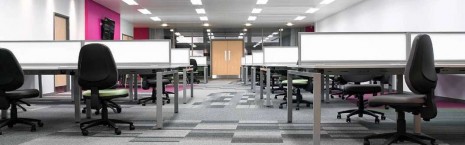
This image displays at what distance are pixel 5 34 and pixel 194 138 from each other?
444cm

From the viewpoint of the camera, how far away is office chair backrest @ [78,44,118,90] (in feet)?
10.5

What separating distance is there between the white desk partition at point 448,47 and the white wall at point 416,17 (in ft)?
3.41

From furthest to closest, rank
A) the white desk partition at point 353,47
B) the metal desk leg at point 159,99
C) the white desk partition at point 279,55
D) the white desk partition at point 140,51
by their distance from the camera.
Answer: the white desk partition at point 279,55, the white desk partition at point 140,51, the white desk partition at point 353,47, the metal desk leg at point 159,99

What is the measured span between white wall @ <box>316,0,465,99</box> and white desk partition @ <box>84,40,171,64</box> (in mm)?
2800

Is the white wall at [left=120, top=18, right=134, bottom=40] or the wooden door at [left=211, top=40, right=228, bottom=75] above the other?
the white wall at [left=120, top=18, right=134, bottom=40]

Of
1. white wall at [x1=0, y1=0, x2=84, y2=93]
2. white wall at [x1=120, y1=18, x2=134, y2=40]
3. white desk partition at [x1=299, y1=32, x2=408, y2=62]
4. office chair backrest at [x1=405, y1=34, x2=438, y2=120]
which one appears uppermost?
white wall at [x1=120, y1=18, x2=134, y2=40]

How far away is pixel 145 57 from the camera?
15.1ft

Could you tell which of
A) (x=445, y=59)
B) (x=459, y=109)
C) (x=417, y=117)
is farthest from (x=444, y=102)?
(x=417, y=117)

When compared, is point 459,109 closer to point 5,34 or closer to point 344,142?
point 344,142

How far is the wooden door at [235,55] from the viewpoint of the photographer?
17.5 metres

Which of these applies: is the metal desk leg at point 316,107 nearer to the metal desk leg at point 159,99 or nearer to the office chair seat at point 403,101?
the office chair seat at point 403,101

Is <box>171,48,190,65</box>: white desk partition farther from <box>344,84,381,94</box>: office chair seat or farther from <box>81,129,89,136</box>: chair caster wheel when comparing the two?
<box>81,129,89,136</box>: chair caster wheel

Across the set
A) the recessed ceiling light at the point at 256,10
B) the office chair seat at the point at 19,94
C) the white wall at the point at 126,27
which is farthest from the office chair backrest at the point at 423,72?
the white wall at the point at 126,27

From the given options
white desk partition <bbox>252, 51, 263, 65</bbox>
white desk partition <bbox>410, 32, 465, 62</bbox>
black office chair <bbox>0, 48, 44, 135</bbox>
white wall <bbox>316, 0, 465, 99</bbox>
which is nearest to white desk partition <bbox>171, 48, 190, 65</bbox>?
white desk partition <bbox>252, 51, 263, 65</bbox>
